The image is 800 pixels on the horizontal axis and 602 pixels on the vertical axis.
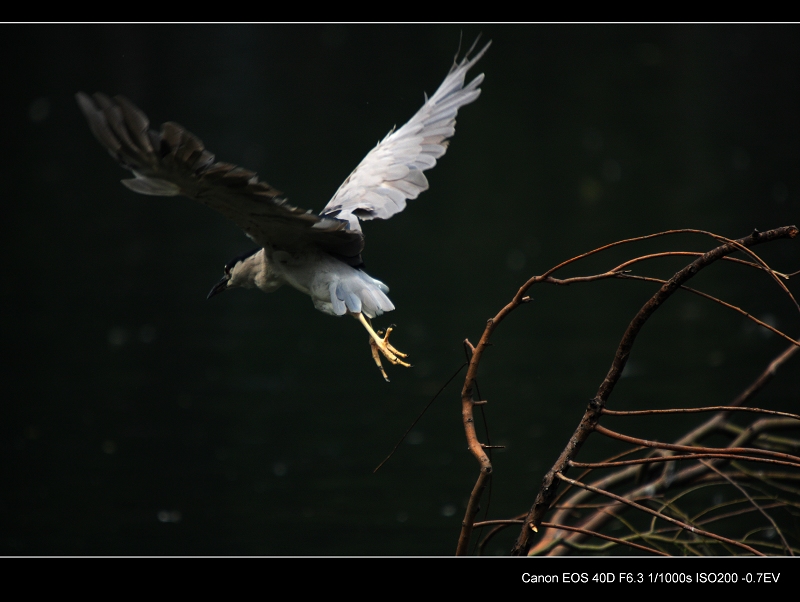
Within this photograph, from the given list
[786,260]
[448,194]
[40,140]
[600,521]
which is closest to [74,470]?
[600,521]

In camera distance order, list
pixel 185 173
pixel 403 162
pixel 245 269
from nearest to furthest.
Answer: pixel 185 173 → pixel 245 269 → pixel 403 162

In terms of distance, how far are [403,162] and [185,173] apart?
5.21 ft

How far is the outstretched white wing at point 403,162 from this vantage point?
156 inches

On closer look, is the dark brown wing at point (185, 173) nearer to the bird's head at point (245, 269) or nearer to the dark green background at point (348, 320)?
the bird's head at point (245, 269)

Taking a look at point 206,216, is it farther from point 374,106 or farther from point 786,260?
point 786,260

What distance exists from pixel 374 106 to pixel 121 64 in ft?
18.4

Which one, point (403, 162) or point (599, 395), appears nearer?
point (599, 395)

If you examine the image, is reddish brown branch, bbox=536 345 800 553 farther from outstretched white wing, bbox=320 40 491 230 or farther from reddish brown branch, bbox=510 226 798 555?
outstretched white wing, bbox=320 40 491 230

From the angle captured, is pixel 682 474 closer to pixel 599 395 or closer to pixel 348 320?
pixel 599 395

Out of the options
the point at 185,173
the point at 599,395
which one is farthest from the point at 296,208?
the point at 599,395

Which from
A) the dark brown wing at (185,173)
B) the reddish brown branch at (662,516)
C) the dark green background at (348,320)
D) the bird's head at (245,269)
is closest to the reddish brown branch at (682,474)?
the reddish brown branch at (662,516)

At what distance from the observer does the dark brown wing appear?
2631 millimetres

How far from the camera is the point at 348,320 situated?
10109 mm

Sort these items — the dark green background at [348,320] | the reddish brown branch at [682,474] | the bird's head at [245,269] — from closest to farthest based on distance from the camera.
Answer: the reddish brown branch at [682,474] < the bird's head at [245,269] < the dark green background at [348,320]
